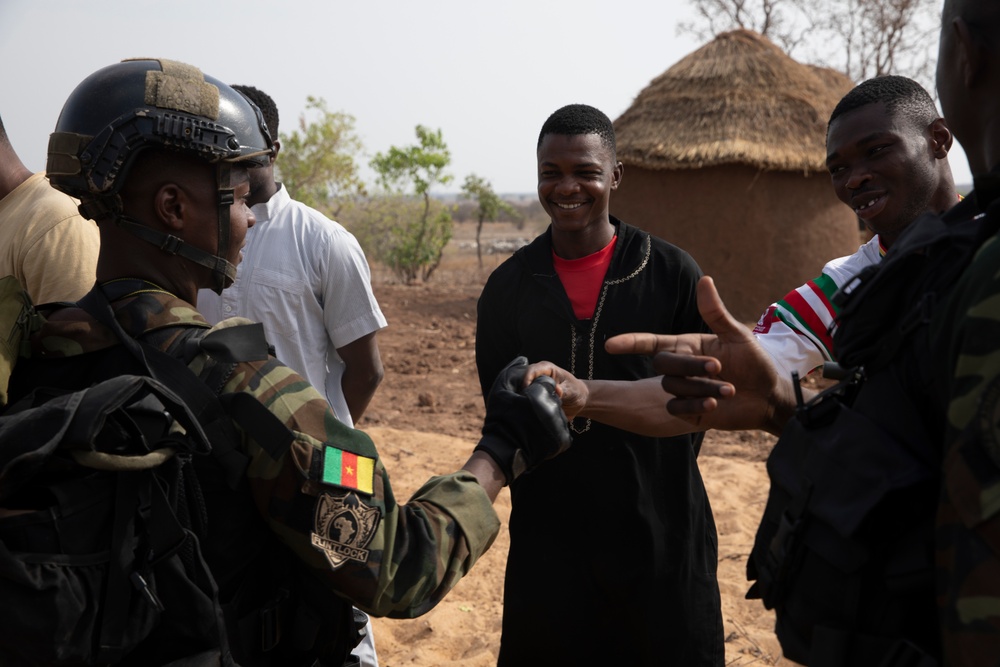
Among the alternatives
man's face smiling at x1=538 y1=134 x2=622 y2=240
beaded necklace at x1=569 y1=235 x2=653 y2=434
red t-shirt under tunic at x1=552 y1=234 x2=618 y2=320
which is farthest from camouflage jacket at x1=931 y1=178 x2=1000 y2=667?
man's face smiling at x1=538 y1=134 x2=622 y2=240

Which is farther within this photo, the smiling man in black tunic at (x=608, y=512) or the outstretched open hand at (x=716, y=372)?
the smiling man in black tunic at (x=608, y=512)

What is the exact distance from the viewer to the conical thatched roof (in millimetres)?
10219

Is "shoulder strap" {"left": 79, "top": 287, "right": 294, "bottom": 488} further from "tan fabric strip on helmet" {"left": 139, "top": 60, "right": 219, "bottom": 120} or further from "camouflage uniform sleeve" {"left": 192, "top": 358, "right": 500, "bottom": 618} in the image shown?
"tan fabric strip on helmet" {"left": 139, "top": 60, "right": 219, "bottom": 120}

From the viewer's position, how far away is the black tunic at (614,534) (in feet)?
9.39

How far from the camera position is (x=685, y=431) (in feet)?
8.67

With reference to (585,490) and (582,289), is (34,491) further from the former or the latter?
(582,289)

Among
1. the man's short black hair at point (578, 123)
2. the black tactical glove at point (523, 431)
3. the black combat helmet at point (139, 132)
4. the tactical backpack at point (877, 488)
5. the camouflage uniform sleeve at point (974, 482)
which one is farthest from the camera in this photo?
the man's short black hair at point (578, 123)

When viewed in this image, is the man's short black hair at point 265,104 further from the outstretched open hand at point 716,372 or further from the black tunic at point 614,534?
the outstretched open hand at point 716,372

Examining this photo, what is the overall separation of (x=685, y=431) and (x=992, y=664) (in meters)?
1.54

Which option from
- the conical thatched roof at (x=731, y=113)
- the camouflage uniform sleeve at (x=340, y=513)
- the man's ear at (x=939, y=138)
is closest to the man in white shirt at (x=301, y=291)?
the camouflage uniform sleeve at (x=340, y=513)

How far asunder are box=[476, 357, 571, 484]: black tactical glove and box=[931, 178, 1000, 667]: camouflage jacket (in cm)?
95

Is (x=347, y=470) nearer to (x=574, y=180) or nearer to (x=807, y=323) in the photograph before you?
(x=807, y=323)

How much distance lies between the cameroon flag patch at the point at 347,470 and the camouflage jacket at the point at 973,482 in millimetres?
975

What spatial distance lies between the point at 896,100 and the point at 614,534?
1603 mm
